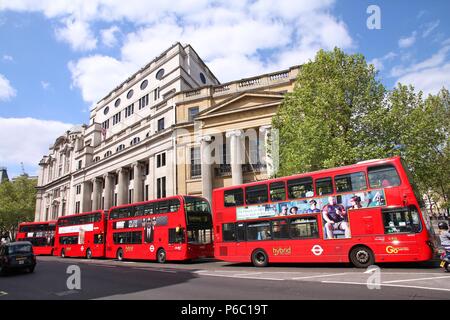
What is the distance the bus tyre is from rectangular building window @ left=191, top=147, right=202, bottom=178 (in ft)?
74.2

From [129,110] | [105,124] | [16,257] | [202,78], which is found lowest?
[16,257]

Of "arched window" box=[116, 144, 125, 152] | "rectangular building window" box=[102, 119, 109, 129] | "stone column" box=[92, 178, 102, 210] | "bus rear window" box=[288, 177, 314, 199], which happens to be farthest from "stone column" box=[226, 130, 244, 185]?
A: "rectangular building window" box=[102, 119, 109, 129]

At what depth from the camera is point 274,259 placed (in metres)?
15.7

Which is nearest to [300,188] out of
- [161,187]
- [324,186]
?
[324,186]

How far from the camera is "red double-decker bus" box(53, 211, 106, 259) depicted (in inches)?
1062

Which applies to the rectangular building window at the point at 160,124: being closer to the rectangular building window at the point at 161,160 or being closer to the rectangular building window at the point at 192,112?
the rectangular building window at the point at 161,160

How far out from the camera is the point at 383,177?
1296cm

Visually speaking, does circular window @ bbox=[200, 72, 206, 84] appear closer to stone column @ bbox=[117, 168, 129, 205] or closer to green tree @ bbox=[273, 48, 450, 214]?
Result: stone column @ bbox=[117, 168, 129, 205]

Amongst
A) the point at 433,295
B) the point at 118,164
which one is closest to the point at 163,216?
the point at 433,295

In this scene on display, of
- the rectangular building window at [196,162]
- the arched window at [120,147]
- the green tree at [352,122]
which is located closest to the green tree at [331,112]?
the green tree at [352,122]

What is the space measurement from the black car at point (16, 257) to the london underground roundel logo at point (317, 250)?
13.8 metres

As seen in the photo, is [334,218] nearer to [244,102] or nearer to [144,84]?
[244,102]

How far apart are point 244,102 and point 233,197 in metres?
16.8

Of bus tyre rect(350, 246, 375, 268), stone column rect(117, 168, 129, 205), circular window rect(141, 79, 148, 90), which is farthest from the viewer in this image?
circular window rect(141, 79, 148, 90)
